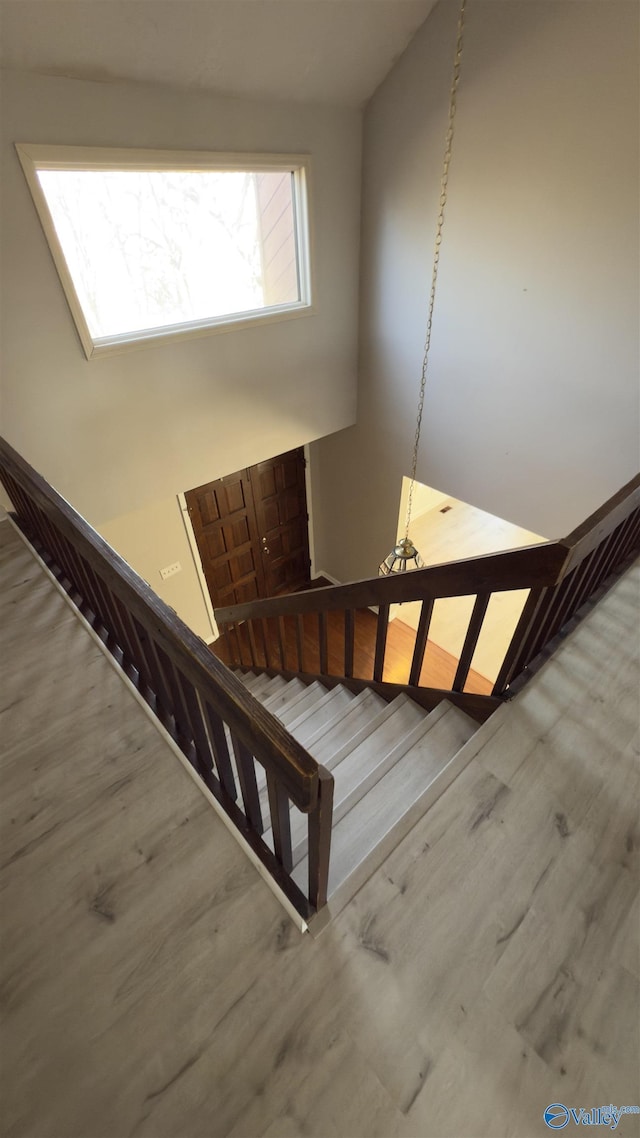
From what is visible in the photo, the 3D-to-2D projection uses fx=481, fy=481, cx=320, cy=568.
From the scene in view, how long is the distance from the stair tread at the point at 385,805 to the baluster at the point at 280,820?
0.17 meters

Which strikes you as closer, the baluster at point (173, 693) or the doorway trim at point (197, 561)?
the baluster at point (173, 693)

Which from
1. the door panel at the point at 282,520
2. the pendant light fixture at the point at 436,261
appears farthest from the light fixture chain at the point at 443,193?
the door panel at the point at 282,520

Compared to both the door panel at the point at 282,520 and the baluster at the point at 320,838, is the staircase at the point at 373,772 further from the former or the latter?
the door panel at the point at 282,520

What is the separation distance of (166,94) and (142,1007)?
3966 mm

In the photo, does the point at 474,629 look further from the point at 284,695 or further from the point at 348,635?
the point at 284,695

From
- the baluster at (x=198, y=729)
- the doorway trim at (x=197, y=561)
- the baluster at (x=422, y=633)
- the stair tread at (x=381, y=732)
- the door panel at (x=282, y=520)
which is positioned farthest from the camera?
the door panel at (x=282, y=520)

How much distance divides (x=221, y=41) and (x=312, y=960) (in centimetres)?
391

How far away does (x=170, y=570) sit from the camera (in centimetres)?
486

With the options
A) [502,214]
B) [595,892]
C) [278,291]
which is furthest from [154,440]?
[595,892]

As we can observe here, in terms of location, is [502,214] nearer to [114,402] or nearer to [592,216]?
[592,216]

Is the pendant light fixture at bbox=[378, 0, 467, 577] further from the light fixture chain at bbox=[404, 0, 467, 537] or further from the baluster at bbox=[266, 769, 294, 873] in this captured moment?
the baluster at bbox=[266, 769, 294, 873]

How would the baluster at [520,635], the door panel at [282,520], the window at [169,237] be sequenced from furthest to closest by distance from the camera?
the door panel at [282,520]
the window at [169,237]
the baluster at [520,635]

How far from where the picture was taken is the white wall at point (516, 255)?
8.36 ft

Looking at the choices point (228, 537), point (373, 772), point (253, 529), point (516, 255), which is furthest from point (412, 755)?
point (253, 529)
